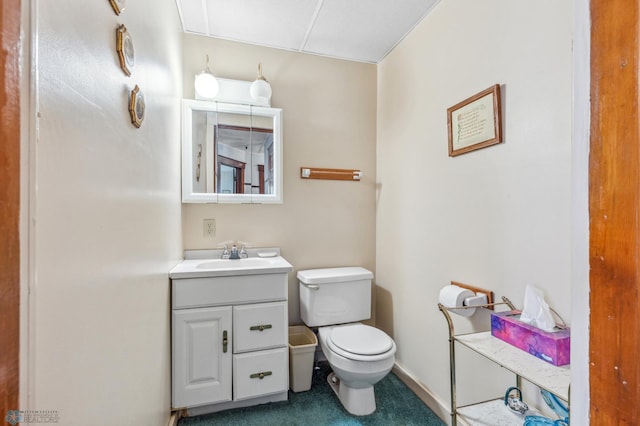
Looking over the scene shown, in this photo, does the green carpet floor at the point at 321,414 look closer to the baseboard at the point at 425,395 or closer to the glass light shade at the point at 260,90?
the baseboard at the point at 425,395

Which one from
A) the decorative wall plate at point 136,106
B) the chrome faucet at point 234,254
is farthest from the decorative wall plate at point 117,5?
the chrome faucet at point 234,254

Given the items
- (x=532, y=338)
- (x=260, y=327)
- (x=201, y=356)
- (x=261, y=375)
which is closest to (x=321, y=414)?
(x=261, y=375)

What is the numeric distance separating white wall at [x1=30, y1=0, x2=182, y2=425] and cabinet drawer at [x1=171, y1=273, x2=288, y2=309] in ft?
1.00

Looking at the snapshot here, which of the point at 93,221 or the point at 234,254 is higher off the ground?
the point at 93,221

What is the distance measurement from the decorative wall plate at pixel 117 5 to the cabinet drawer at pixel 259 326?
1.39 m

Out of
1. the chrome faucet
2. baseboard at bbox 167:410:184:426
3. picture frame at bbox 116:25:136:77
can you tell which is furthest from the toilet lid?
picture frame at bbox 116:25:136:77

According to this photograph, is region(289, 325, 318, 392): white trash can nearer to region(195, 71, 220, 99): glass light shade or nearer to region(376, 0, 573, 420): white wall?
region(376, 0, 573, 420): white wall

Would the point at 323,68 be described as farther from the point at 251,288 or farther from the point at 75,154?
the point at 75,154

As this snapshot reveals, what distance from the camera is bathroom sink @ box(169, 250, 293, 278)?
1622mm

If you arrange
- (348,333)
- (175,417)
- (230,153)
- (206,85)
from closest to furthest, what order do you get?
1. (175,417)
2. (348,333)
3. (206,85)
4. (230,153)

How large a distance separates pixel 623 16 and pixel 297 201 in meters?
1.94

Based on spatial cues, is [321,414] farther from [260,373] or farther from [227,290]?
[227,290]

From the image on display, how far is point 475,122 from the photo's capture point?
1463 mm

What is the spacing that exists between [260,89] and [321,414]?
6.82 ft
